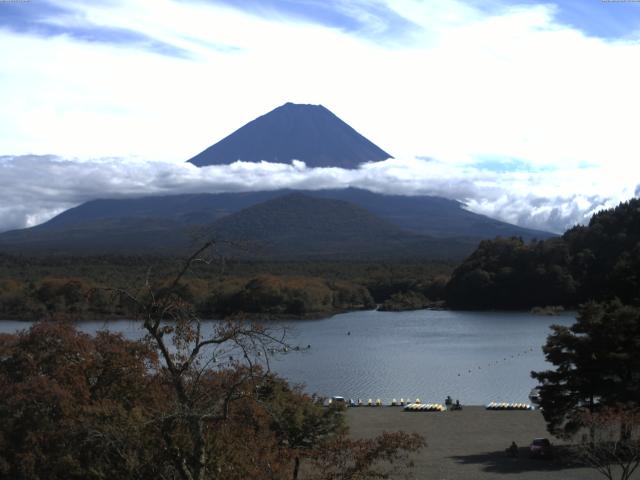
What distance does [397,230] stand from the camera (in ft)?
370

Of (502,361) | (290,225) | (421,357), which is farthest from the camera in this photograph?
(290,225)

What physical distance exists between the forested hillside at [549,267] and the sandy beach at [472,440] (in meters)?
33.6

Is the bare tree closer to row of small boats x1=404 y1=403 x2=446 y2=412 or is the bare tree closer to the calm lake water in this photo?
the calm lake water

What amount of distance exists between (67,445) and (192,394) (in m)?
1.93

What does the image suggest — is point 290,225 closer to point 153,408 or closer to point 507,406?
point 507,406

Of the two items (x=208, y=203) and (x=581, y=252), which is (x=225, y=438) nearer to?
(x=581, y=252)

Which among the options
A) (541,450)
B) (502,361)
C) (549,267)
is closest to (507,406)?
(541,450)

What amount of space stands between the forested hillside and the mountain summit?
8493cm

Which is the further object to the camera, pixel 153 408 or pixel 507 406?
pixel 507 406

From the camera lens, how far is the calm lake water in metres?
23.8

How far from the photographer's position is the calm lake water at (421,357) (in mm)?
23797

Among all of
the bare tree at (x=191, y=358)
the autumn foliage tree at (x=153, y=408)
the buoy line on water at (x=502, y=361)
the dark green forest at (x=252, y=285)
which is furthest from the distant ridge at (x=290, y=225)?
the bare tree at (x=191, y=358)

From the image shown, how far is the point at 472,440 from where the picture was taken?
51.9 feet

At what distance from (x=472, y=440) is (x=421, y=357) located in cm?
1479
